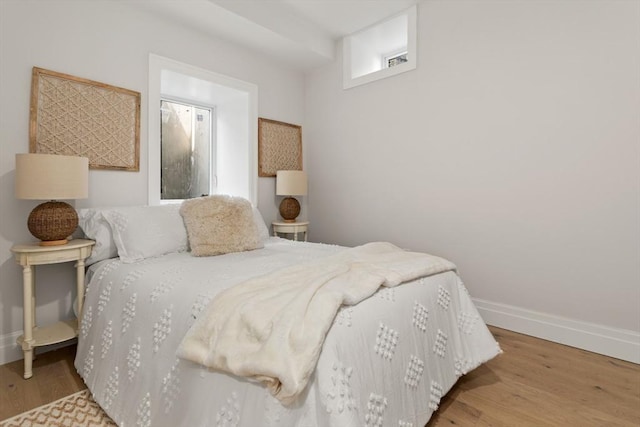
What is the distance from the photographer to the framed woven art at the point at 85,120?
2.16 metres

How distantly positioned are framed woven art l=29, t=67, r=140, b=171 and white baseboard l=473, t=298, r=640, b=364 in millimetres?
3110

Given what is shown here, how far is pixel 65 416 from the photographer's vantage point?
1597 mm

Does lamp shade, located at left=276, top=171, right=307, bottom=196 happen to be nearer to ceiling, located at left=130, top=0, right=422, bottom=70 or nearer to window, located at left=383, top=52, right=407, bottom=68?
ceiling, located at left=130, top=0, right=422, bottom=70

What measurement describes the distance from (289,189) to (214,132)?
3.68ft

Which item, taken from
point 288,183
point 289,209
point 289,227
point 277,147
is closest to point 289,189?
point 288,183

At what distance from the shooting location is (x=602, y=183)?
7.16 feet

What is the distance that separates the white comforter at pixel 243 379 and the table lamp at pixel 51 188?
0.33 meters

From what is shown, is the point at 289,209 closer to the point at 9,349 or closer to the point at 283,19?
the point at 283,19

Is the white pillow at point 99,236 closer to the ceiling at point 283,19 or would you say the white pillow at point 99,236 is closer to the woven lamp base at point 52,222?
the woven lamp base at point 52,222

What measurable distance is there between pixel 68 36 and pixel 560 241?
373cm

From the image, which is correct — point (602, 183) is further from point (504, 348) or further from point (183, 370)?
point (183, 370)

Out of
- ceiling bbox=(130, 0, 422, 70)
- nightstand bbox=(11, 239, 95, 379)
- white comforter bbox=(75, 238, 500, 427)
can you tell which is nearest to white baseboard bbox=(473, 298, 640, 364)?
white comforter bbox=(75, 238, 500, 427)

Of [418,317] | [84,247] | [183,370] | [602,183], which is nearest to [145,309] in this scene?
[183,370]

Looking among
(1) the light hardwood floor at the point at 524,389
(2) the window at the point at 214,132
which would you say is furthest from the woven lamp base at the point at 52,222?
(2) the window at the point at 214,132
